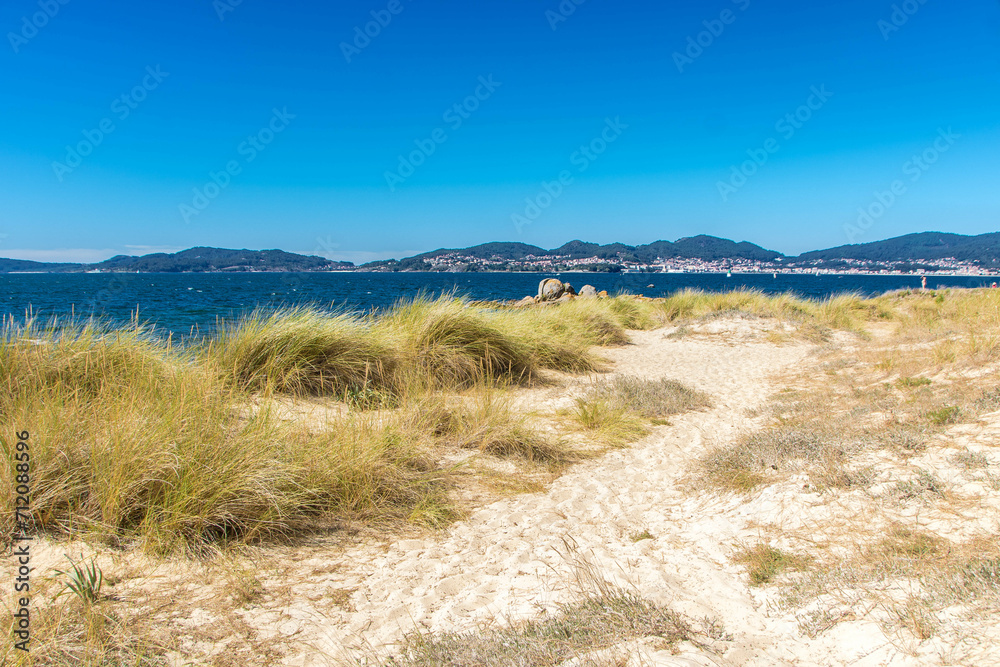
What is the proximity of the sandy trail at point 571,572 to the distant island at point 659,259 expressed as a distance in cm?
10427

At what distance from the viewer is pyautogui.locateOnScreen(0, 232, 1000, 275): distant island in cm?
11756

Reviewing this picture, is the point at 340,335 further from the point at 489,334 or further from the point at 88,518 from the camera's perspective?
the point at 88,518

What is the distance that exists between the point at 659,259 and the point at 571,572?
15209 centimetres

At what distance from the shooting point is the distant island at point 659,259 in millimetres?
117562

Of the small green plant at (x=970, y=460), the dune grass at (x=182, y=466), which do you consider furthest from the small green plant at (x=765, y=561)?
the dune grass at (x=182, y=466)

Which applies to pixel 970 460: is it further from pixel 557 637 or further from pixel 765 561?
pixel 557 637

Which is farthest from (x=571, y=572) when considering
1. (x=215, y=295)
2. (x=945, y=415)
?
(x=215, y=295)

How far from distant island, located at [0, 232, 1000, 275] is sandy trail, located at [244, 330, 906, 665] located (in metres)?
104

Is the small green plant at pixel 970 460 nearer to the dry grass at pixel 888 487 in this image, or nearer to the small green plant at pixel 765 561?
the dry grass at pixel 888 487

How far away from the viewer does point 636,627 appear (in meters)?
2.07

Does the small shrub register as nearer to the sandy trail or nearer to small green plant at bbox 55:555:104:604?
the sandy trail

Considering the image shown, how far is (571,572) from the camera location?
2.71 meters

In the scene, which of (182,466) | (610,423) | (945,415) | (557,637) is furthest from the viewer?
(610,423)

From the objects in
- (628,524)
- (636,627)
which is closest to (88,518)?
(636,627)
